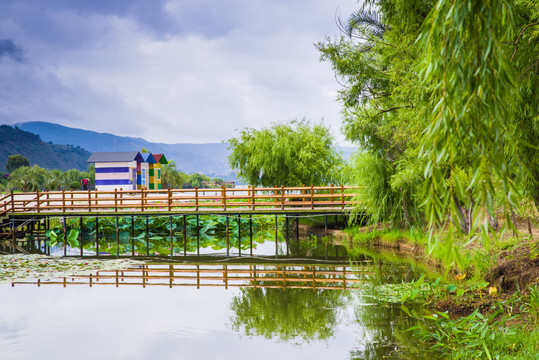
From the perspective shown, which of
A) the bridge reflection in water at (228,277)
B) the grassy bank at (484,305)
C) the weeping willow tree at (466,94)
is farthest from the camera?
the bridge reflection in water at (228,277)

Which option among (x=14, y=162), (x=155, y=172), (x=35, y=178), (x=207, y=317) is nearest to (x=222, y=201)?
(x=207, y=317)

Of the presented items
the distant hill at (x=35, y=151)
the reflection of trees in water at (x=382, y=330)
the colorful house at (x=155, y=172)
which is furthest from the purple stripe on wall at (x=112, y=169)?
the distant hill at (x=35, y=151)

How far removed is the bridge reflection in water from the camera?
10070 mm

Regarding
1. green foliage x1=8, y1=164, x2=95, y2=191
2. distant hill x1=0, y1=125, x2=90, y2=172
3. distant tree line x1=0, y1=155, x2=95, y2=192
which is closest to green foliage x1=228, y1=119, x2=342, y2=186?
distant tree line x1=0, y1=155, x2=95, y2=192

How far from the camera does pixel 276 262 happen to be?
43.2 feet

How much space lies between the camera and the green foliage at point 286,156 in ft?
64.6

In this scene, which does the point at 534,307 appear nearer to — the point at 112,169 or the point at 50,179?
the point at 112,169

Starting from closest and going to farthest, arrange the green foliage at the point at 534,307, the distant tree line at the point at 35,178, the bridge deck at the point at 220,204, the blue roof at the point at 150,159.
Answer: the green foliage at the point at 534,307 → the bridge deck at the point at 220,204 → the blue roof at the point at 150,159 → the distant tree line at the point at 35,178

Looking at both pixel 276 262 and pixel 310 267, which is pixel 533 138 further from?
pixel 276 262

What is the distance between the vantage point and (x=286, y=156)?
1959 cm

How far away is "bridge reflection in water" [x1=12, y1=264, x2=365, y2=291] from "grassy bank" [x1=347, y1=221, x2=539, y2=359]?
1763mm

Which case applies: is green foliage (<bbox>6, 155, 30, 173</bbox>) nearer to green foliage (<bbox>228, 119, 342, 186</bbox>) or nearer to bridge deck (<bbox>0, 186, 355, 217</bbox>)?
bridge deck (<bbox>0, 186, 355, 217</bbox>)

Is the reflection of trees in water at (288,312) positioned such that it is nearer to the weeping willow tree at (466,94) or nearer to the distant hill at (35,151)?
the weeping willow tree at (466,94)

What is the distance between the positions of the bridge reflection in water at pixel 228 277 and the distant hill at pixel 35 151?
134 m
